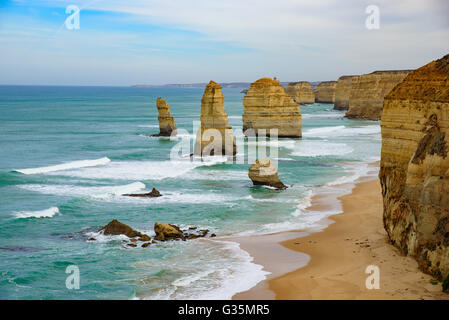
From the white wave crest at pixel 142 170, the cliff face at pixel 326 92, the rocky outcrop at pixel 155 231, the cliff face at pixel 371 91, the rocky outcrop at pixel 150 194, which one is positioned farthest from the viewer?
the cliff face at pixel 326 92

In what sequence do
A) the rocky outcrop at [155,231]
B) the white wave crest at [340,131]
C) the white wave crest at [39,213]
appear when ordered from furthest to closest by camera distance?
the white wave crest at [340,131] < the white wave crest at [39,213] < the rocky outcrop at [155,231]

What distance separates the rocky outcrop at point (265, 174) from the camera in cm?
2964

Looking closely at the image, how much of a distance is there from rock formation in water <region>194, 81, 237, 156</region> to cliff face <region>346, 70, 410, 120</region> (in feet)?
142

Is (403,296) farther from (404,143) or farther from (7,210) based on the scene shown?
(7,210)

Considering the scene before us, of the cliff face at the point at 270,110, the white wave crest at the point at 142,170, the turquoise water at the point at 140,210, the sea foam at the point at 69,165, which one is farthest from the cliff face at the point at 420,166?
the cliff face at the point at 270,110

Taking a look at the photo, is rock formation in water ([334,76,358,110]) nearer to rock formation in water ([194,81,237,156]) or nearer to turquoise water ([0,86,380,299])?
turquoise water ([0,86,380,299])

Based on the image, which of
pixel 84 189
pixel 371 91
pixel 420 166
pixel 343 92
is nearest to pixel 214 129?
pixel 84 189

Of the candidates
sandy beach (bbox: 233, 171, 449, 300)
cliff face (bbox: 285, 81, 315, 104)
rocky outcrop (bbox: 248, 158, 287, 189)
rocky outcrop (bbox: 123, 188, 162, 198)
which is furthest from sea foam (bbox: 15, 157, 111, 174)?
cliff face (bbox: 285, 81, 315, 104)

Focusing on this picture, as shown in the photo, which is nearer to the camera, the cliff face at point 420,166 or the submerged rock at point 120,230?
the cliff face at point 420,166

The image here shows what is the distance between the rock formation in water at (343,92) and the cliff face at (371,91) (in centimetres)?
2128

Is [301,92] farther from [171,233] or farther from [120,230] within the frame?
[120,230]

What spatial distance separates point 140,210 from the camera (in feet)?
81.6

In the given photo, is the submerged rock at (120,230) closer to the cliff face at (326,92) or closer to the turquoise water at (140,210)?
the turquoise water at (140,210)

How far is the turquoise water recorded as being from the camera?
1569 cm
